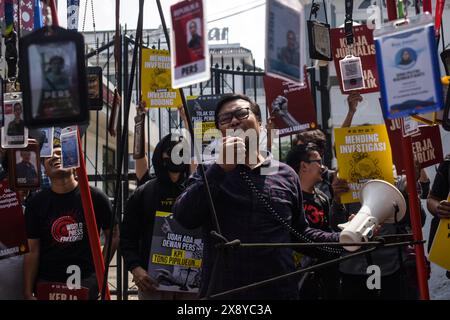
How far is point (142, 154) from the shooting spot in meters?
3.56

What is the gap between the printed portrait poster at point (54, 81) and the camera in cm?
165

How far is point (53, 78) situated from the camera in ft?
5.42

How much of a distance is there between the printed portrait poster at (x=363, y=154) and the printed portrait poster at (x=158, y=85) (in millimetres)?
1051

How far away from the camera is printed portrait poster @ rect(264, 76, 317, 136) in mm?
4262

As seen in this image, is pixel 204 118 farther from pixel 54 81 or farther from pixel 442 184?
pixel 54 81

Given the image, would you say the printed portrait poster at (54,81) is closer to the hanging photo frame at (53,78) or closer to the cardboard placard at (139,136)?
the hanging photo frame at (53,78)

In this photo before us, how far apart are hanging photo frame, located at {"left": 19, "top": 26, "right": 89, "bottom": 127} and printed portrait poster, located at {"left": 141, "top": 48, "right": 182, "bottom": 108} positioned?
217cm

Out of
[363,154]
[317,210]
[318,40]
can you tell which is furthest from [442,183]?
[318,40]

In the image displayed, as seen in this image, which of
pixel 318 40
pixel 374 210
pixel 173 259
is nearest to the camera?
pixel 374 210

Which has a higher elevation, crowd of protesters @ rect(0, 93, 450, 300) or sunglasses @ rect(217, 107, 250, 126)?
sunglasses @ rect(217, 107, 250, 126)

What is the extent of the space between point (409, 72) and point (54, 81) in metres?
0.95

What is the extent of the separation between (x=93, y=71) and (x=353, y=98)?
1.67 metres

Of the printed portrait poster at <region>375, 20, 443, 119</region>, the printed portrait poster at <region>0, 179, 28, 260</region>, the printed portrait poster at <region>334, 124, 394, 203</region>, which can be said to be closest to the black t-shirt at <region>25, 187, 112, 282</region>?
the printed portrait poster at <region>0, 179, 28, 260</region>

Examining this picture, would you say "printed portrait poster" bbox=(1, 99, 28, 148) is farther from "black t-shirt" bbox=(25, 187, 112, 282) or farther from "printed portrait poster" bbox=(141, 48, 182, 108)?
"printed portrait poster" bbox=(141, 48, 182, 108)
